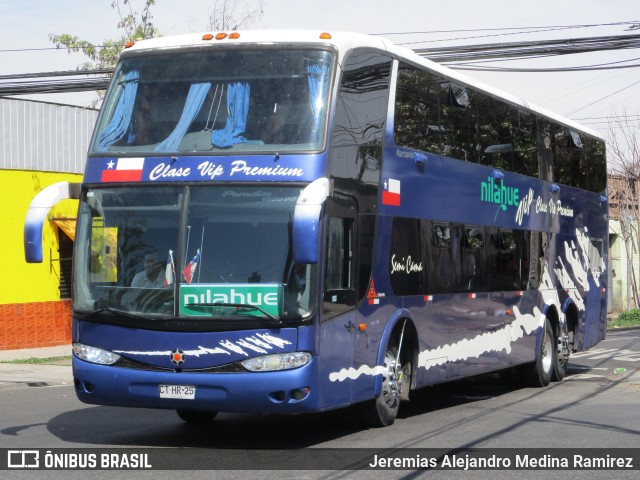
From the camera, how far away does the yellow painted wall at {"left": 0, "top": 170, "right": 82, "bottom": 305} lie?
25328mm

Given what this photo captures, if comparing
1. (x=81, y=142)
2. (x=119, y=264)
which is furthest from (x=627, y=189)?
(x=119, y=264)

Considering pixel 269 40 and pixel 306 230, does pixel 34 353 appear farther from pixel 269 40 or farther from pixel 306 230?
pixel 306 230

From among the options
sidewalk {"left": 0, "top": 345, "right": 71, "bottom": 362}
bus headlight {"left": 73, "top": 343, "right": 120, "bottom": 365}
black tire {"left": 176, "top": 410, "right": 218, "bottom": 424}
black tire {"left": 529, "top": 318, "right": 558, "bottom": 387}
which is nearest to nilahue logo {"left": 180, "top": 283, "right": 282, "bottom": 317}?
bus headlight {"left": 73, "top": 343, "right": 120, "bottom": 365}

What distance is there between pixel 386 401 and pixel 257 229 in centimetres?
294

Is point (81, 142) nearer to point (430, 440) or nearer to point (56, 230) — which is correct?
point (56, 230)

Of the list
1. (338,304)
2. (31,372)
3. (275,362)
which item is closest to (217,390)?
(275,362)

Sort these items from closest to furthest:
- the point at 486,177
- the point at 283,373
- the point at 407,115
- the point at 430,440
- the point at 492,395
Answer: the point at 283,373 → the point at 430,440 → the point at 407,115 → the point at 486,177 → the point at 492,395

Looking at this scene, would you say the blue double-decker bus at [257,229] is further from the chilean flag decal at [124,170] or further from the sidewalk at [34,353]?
the sidewalk at [34,353]

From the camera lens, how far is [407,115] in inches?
511

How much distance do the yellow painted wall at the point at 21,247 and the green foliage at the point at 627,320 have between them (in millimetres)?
21975

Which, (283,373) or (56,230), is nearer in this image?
(283,373)

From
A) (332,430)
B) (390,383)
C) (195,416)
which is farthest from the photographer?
(195,416)

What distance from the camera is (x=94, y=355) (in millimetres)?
10812

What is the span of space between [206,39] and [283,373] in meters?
3.58
